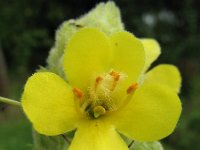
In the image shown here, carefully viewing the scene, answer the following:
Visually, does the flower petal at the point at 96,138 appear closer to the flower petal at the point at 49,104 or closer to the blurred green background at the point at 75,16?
the flower petal at the point at 49,104

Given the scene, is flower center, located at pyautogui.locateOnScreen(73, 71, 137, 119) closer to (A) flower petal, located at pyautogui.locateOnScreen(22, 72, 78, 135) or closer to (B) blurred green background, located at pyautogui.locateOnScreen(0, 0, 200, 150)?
(A) flower petal, located at pyautogui.locateOnScreen(22, 72, 78, 135)

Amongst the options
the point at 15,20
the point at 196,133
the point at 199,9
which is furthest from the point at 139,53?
the point at 199,9

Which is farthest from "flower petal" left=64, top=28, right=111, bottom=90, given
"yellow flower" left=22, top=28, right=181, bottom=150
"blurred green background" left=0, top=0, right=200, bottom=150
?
"blurred green background" left=0, top=0, right=200, bottom=150

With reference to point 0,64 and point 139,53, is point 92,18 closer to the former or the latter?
point 139,53

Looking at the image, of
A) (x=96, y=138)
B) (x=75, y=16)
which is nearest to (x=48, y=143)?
(x=96, y=138)

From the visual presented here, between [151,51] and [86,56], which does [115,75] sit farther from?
[151,51]

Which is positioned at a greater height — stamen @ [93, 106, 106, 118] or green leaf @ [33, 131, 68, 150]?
stamen @ [93, 106, 106, 118]

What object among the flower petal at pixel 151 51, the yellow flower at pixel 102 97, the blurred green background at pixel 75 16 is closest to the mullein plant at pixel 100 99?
the yellow flower at pixel 102 97
